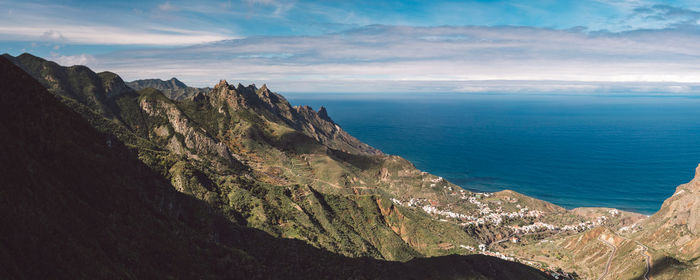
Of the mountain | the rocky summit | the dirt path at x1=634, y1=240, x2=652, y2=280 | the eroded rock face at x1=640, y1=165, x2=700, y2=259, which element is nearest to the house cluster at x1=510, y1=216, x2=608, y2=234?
the rocky summit

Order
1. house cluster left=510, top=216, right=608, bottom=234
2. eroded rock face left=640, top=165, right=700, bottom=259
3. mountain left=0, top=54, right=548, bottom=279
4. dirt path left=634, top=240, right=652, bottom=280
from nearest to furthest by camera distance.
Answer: mountain left=0, top=54, right=548, bottom=279
dirt path left=634, top=240, right=652, bottom=280
eroded rock face left=640, top=165, right=700, bottom=259
house cluster left=510, top=216, right=608, bottom=234

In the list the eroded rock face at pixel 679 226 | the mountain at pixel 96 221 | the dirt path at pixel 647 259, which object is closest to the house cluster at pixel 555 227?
the eroded rock face at pixel 679 226

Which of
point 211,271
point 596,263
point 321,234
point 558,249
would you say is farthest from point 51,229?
point 558,249

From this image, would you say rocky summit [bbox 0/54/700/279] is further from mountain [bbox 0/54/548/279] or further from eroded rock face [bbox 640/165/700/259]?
eroded rock face [bbox 640/165/700/259]

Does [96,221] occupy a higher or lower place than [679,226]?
higher

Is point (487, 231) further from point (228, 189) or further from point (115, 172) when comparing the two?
point (115, 172)

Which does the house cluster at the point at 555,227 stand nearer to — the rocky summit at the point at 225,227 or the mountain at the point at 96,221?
the rocky summit at the point at 225,227

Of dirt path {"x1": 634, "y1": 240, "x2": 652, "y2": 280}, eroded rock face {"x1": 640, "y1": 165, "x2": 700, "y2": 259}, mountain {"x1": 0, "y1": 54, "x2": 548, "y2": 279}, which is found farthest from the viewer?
eroded rock face {"x1": 640, "y1": 165, "x2": 700, "y2": 259}

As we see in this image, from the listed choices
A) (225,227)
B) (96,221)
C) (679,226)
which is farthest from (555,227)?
(96,221)

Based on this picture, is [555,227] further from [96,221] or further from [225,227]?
[96,221]
